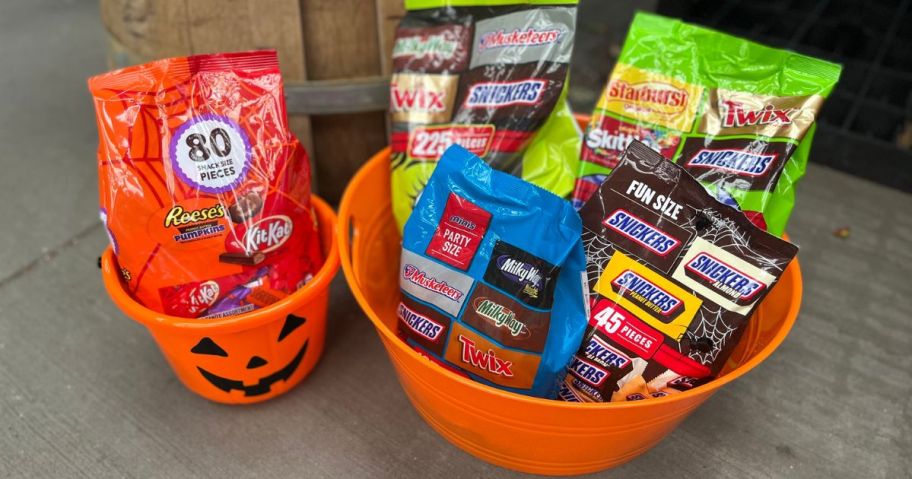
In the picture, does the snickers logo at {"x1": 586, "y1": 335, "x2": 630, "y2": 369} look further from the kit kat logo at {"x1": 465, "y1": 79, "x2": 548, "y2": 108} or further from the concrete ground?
the kit kat logo at {"x1": 465, "y1": 79, "x2": 548, "y2": 108}

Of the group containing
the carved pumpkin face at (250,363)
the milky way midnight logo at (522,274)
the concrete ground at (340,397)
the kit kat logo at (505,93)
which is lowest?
the concrete ground at (340,397)

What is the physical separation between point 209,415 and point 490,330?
0.45 metres

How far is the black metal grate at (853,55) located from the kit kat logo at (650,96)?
0.76 metres

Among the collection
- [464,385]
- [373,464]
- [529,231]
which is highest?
[529,231]

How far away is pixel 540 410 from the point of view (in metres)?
0.71

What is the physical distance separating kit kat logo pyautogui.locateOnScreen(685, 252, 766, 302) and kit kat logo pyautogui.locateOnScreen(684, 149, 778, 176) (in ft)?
0.57

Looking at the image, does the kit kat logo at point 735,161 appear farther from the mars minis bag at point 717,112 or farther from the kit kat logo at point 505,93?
the kit kat logo at point 505,93

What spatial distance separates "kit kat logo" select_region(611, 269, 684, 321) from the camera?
2.60 ft

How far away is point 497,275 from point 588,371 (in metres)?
0.18

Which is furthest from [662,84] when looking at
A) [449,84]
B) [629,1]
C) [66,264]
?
[629,1]

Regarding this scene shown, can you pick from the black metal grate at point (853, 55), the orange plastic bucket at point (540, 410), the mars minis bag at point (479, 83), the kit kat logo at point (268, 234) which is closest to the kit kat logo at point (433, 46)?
the mars minis bag at point (479, 83)

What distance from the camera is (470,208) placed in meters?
0.81

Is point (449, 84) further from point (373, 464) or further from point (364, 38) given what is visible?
point (373, 464)

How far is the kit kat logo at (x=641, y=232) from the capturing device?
79 cm
